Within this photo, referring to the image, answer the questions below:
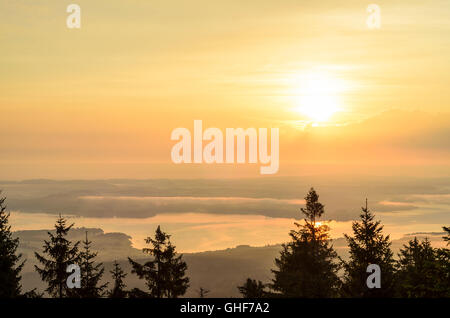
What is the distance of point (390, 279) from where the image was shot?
42.0 metres

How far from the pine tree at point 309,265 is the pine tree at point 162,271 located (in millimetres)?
9339

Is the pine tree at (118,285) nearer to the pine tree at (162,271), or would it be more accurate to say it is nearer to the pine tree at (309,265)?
the pine tree at (162,271)

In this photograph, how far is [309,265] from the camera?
5453 centimetres

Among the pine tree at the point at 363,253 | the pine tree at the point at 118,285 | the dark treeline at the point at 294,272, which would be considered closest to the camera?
the dark treeline at the point at 294,272

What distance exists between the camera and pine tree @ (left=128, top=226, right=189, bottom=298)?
172 feet

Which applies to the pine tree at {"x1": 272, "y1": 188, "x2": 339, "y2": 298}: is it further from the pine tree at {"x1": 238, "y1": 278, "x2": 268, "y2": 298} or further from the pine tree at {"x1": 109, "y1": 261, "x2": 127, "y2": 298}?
the pine tree at {"x1": 109, "y1": 261, "x2": 127, "y2": 298}

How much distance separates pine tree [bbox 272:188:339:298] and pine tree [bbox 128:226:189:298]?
9339 millimetres

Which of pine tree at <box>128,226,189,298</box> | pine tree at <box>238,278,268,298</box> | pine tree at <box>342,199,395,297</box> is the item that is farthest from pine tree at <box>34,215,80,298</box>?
pine tree at <box>342,199,395,297</box>

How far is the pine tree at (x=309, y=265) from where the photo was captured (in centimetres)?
4897

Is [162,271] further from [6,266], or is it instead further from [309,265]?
[309,265]

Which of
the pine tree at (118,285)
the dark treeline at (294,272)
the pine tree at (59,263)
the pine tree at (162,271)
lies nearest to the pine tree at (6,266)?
the dark treeline at (294,272)

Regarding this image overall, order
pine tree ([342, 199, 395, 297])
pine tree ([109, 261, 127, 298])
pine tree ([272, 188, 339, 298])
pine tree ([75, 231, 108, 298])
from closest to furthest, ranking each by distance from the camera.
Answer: pine tree ([342, 199, 395, 297]), pine tree ([109, 261, 127, 298]), pine tree ([272, 188, 339, 298]), pine tree ([75, 231, 108, 298])
